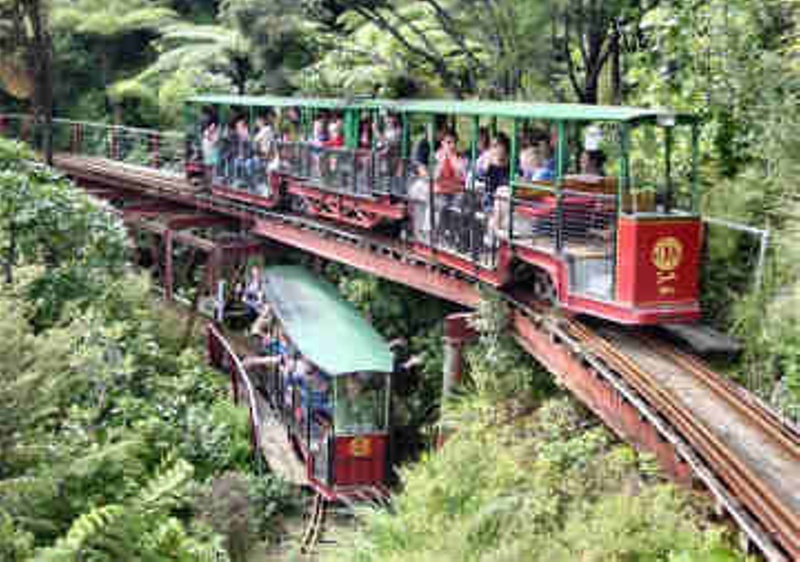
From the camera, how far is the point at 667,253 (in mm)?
10672

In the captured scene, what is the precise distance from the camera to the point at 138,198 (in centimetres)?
2628

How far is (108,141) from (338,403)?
20.3 metres

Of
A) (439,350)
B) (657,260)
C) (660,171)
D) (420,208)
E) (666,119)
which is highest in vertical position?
(666,119)

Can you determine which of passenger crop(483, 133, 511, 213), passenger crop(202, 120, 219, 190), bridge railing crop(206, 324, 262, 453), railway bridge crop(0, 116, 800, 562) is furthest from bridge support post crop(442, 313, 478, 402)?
passenger crop(202, 120, 219, 190)

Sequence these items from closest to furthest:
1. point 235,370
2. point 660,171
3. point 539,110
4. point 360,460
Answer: point 539,110 < point 660,171 < point 360,460 < point 235,370

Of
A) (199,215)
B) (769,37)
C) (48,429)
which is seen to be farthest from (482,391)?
(199,215)

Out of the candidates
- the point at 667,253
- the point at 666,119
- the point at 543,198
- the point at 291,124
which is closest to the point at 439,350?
the point at 543,198

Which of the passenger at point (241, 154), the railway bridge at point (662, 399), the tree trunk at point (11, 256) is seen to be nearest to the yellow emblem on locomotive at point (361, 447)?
the railway bridge at point (662, 399)

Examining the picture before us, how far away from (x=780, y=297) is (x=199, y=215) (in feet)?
49.7

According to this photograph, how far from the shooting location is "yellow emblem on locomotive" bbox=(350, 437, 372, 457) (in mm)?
14030

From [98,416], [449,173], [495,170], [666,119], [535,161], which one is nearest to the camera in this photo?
[666,119]

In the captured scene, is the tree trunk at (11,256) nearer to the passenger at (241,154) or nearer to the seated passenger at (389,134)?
the seated passenger at (389,134)

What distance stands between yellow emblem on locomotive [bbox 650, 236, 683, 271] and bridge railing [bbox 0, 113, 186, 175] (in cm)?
1838

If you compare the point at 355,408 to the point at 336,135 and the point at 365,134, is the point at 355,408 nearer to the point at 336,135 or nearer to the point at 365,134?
the point at 365,134
